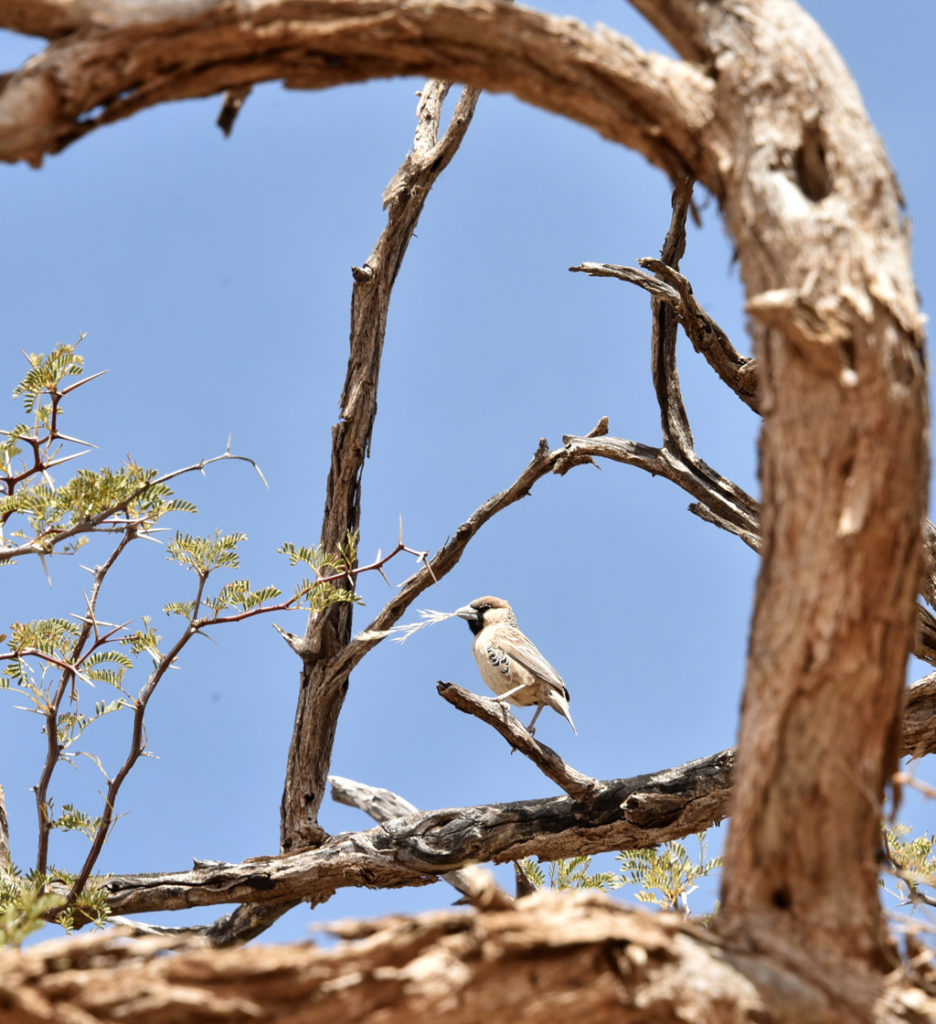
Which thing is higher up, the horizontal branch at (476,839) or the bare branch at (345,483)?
the bare branch at (345,483)

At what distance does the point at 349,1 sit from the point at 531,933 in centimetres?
180

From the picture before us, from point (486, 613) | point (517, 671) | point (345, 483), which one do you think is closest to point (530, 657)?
point (517, 671)

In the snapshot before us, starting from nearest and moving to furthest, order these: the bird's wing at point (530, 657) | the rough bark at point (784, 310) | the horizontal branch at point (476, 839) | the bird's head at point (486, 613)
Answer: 1. the rough bark at point (784, 310)
2. the horizontal branch at point (476, 839)
3. the bird's wing at point (530, 657)
4. the bird's head at point (486, 613)

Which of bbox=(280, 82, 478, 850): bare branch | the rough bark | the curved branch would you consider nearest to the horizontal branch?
bbox=(280, 82, 478, 850): bare branch

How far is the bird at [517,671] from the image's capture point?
5594 mm

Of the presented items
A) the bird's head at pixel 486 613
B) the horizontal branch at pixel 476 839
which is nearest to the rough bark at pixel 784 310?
the horizontal branch at pixel 476 839

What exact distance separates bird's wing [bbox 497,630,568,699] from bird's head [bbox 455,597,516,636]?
63 centimetres

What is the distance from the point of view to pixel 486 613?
22.2 ft

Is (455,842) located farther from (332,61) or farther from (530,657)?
(332,61)

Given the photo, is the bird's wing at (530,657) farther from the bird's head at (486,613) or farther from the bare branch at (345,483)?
the bare branch at (345,483)

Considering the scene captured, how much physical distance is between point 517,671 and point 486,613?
43.2 inches

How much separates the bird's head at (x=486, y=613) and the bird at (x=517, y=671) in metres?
0.27

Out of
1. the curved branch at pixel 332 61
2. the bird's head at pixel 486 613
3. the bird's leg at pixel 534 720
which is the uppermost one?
the curved branch at pixel 332 61

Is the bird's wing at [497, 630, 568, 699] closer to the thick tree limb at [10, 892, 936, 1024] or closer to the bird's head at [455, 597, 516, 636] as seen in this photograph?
the bird's head at [455, 597, 516, 636]
